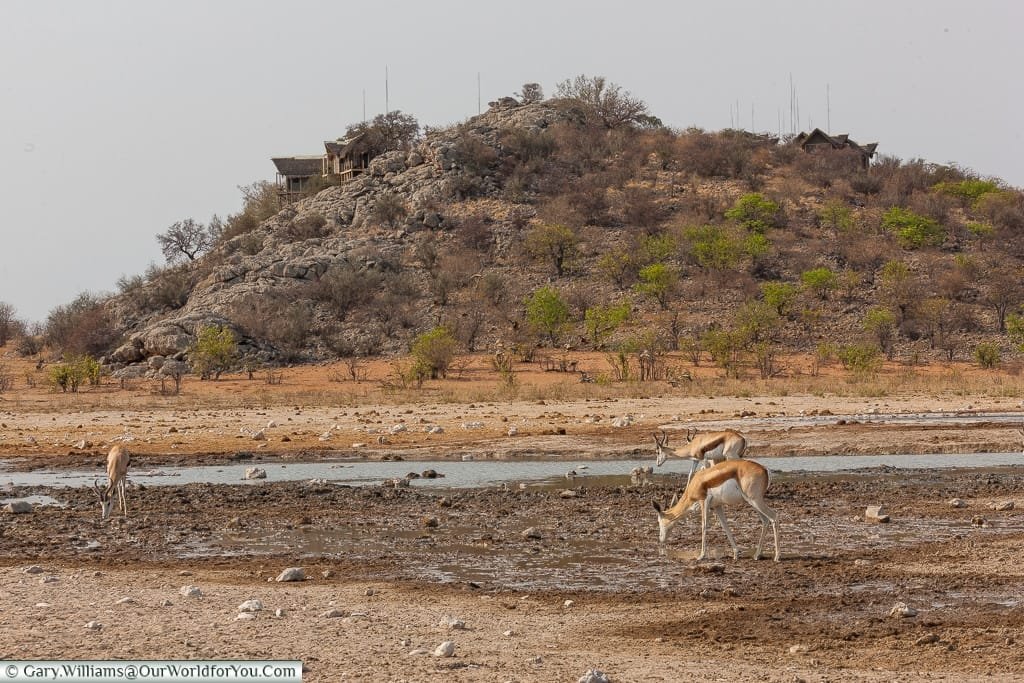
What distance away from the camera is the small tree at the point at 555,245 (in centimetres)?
6894

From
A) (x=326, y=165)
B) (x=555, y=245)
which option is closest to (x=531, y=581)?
(x=555, y=245)

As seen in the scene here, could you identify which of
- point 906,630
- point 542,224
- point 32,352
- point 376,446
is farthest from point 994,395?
point 32,352

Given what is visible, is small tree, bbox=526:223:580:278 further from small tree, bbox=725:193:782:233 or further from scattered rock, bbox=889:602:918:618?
scattered rock, bbox=889:602:918:618

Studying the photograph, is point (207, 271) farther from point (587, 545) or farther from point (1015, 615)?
point (1015, 615)

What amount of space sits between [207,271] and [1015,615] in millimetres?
67973

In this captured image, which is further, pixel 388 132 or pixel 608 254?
pixel 388 132

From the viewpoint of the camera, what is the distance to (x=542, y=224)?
72.6 metres

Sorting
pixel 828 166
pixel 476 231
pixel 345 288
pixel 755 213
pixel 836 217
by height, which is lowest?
pixel 345 288

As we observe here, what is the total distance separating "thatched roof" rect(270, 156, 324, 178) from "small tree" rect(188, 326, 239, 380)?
42540mm

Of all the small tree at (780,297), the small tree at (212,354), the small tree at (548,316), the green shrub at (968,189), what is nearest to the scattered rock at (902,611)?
the small tree at (212,354)

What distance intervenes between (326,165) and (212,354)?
4386 centimetres

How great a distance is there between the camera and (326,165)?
91.8 m

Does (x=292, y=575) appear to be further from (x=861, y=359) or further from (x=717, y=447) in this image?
(x=861, y=359)

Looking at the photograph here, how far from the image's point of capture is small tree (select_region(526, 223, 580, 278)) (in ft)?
226
